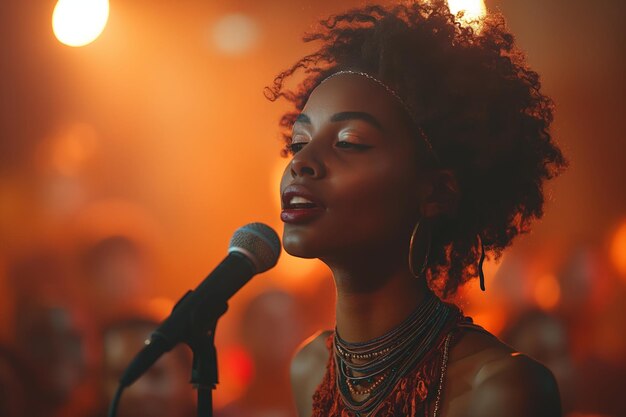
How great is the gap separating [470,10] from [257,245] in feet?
3.10

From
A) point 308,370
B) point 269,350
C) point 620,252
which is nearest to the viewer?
point 308,370

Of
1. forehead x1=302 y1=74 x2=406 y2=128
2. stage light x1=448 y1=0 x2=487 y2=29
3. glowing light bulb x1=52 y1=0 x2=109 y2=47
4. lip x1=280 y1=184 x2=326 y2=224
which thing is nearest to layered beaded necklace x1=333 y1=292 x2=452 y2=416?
lip x1=280 y1=184 x2=326 y2=224

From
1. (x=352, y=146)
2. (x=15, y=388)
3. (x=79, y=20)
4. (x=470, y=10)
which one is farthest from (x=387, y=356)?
(x=79, y=20)

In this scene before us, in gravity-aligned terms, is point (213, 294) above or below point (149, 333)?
below

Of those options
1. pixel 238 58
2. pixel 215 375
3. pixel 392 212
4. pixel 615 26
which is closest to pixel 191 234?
pixel 238 58

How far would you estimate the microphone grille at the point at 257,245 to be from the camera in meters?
1.34

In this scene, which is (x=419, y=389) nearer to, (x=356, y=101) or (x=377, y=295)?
(x=377, y=295)

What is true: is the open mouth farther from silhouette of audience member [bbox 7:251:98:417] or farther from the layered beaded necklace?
silhouette of audience member [bbox 7:251:98:417]

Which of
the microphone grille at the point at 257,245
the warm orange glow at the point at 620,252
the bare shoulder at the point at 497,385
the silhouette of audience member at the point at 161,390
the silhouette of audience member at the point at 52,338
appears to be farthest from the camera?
the silhouette of audience member at the point at 52,338

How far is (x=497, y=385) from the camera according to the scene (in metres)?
1.49

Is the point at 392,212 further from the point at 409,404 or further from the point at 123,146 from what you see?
the point at 123,146

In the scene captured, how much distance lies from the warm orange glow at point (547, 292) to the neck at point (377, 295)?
191 cm

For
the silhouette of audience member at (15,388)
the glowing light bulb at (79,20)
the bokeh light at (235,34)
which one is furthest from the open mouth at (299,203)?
the silhouette of audience member at (15,388)

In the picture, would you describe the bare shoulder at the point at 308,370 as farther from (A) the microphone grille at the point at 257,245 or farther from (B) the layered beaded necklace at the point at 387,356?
(A) the microphone grille at the point at 257,245
